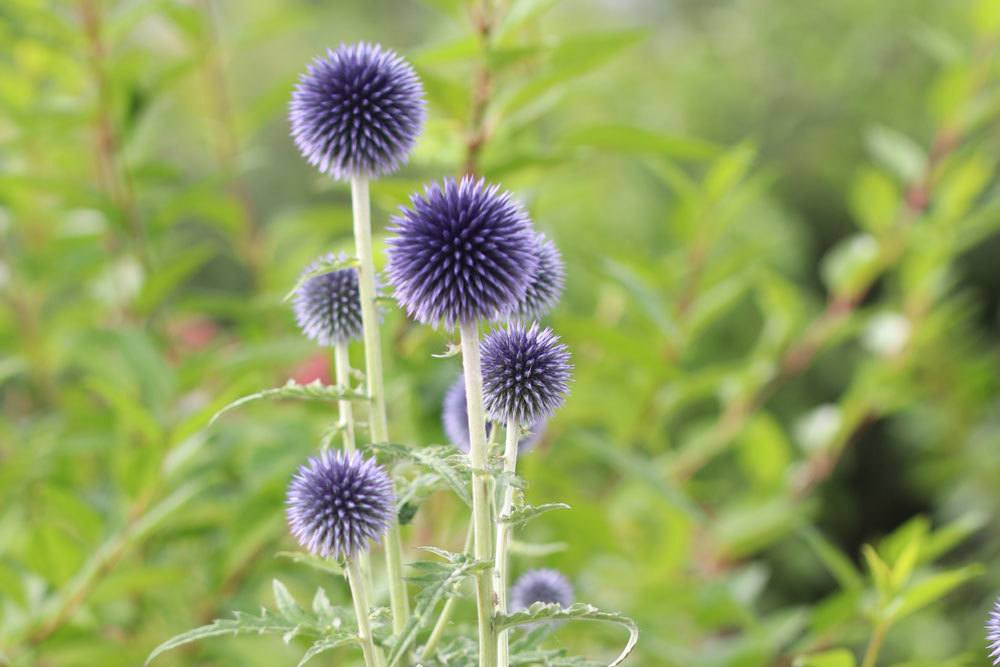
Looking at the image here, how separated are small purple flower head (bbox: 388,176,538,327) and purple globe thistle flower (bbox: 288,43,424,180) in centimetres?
12

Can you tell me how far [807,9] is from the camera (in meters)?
5.28

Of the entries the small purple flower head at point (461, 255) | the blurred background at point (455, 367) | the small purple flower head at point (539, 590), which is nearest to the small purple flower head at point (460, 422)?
the blurred background at point (455, 367)

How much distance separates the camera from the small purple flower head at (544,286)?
105cm

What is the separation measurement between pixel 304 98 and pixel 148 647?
133 centimetres

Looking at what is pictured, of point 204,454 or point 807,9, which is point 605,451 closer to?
point 204,454

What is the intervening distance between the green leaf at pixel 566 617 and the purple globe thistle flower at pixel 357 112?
0.47m

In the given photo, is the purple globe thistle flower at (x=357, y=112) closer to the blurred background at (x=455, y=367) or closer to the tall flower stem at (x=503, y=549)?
the blurred background at (x=455, y=367)

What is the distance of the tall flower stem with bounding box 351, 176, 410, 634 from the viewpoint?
0.90 meters

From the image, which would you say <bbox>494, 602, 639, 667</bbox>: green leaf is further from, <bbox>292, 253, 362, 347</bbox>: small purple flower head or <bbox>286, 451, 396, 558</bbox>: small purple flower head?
<bbox>292, 253, 362, 347</bbox>: small purple flower head

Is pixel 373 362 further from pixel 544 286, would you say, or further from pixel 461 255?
pixel 544 286

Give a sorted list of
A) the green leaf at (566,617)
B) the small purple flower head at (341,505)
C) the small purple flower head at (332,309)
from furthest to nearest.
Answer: the small purple flower head at (332,309) → the small purple flower head at (341,505) → the green leaf at (566,617)

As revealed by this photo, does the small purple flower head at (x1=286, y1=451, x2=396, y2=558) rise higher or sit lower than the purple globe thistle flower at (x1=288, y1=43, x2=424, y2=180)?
lower

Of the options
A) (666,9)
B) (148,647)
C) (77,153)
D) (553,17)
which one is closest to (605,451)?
(148,647)

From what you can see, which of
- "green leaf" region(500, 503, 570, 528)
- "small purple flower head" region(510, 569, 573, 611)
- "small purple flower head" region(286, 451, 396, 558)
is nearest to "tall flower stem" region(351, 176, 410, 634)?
"small purple flower head" region(286, 451, 396, 558)
